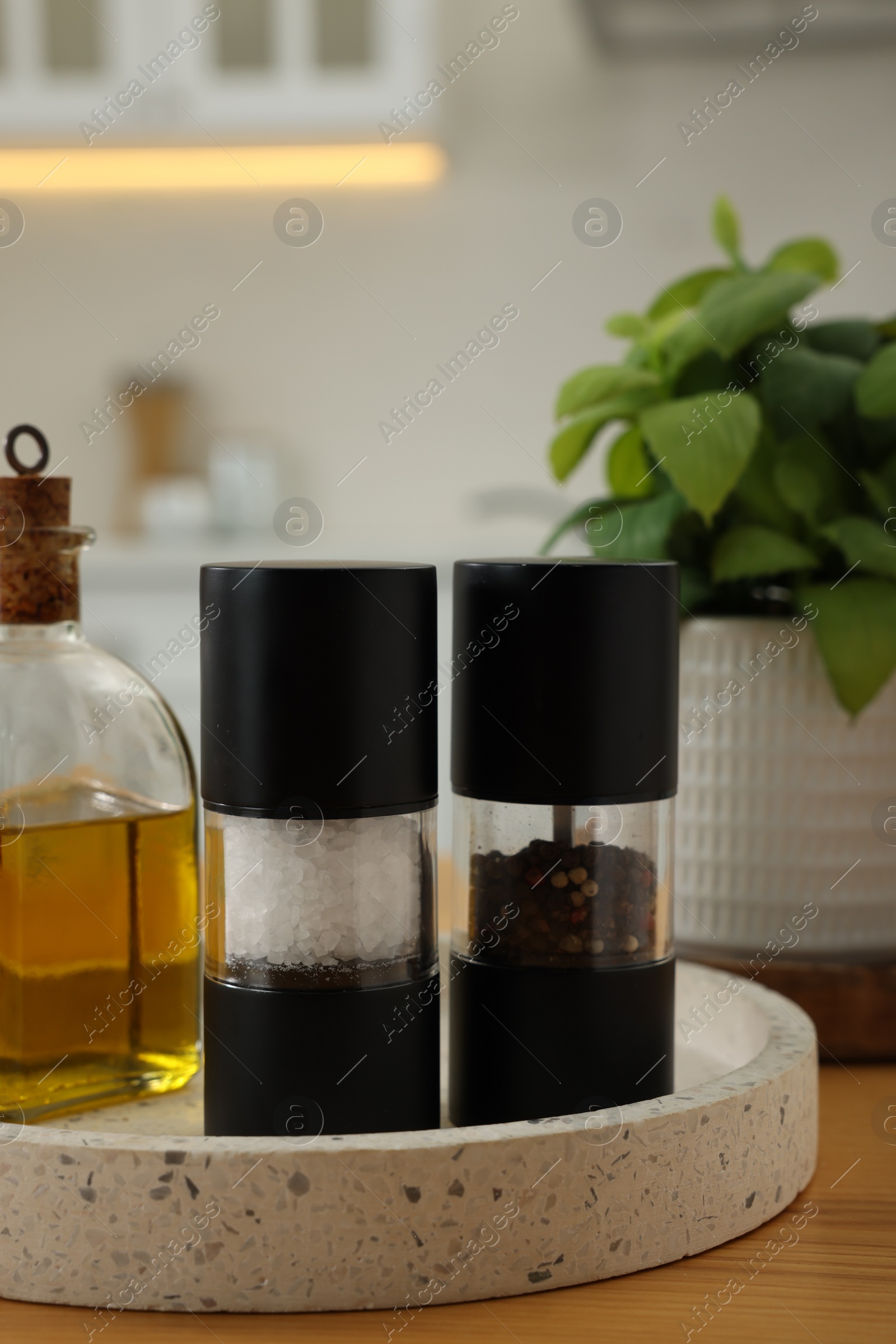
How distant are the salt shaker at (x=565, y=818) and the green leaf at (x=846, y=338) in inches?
11.1

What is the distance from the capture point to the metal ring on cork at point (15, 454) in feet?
2.01

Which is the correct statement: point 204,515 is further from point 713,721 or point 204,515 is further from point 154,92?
point 713,721

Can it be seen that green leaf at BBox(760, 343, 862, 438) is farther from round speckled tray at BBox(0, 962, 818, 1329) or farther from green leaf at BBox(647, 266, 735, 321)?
round speckled tray at BBox(0, 962, 818, 1329)

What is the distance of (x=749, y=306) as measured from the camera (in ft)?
2.43

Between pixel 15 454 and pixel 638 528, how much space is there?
36 centimetres

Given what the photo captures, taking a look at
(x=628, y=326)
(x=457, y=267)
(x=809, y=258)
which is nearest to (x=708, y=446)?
(x=628, y=326)

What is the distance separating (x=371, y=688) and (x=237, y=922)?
12 centimetres

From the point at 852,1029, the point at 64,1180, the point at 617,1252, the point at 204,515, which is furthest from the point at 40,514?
the point at 204,515

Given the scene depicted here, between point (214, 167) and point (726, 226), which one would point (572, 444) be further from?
point (214, 167)

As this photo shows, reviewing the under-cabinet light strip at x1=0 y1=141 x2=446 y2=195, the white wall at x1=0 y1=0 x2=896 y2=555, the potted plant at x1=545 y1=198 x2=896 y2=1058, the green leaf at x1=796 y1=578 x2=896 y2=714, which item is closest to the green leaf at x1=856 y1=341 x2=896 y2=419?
the potted plant at x1=545 y1=198 x2=896 y2=1058

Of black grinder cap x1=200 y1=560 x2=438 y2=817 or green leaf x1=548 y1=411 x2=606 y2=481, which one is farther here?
green leaf x1=548 y1=411 x2=606 y2=481

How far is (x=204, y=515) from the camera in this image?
2.59 meters

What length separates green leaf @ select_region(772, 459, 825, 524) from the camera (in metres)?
0.75

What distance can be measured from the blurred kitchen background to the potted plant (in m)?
1.54
